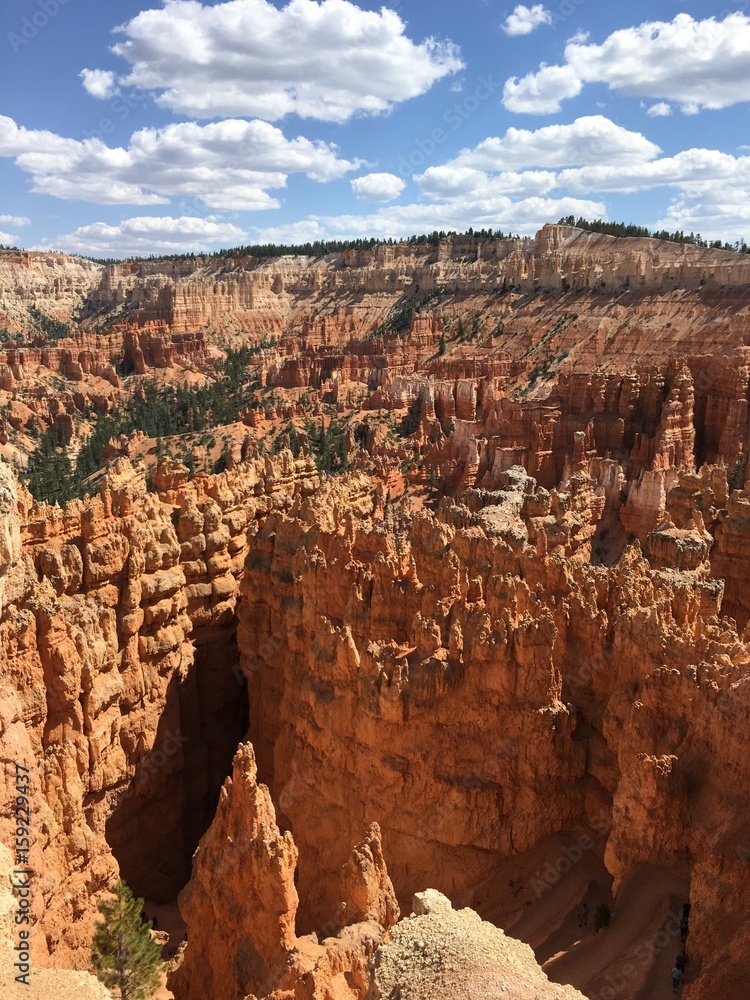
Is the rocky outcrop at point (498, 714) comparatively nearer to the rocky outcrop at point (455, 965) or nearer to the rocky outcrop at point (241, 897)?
the rocky outcrop at point (241, 897)

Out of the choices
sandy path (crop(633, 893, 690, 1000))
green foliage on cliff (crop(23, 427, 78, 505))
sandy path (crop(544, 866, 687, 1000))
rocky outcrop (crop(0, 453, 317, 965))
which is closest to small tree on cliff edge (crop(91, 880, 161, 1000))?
rocky outcrop (crop(0, 453, 317, 965))

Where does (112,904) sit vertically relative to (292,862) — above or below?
below

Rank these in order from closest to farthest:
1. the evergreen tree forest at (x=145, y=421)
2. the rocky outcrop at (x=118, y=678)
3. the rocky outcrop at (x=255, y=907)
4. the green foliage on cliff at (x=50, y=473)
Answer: the rocky outcrop at (x=255, y=907) → the rocky outcrop at (x=118, y=678) → the green foliage on cliff at (x=50, y=473) → the evergreen tree forest at (x=145, y=421)

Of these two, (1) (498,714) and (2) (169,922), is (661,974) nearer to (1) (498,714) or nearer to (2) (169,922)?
(1) (498,714)

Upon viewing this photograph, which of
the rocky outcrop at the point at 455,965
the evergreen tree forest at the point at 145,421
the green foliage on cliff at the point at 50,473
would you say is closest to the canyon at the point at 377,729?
the rocky outcrop at the point at 455,965

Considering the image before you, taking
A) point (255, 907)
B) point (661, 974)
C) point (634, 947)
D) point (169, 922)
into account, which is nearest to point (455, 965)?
point (661, 974)

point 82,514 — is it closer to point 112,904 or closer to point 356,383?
point 112,904

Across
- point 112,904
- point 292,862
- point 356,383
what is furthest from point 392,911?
point 356,383

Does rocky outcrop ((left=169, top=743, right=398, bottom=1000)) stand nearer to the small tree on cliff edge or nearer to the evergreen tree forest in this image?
the small tree on cliff edge
